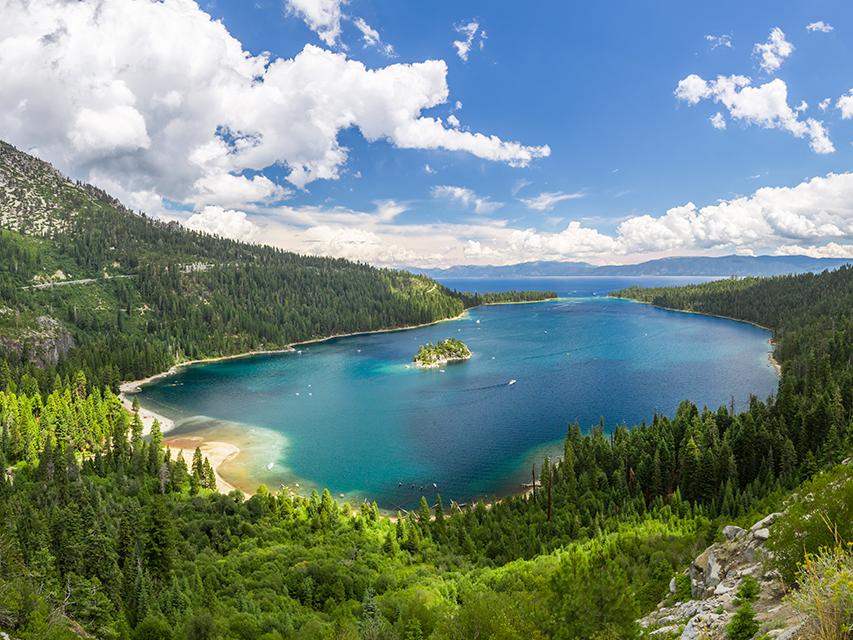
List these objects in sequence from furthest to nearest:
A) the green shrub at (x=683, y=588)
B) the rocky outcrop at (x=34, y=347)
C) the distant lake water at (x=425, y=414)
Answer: the rocky outcrop at (x=34, y=347) < the distant lake water at (x=425, y=414) < the green shrub at (x=683, y=588)

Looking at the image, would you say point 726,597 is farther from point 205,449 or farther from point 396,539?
point 205,449

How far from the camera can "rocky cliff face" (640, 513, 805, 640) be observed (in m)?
16.2

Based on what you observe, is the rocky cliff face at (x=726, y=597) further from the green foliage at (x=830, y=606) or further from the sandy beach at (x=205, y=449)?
the sandy beach at (x=205, y=449)

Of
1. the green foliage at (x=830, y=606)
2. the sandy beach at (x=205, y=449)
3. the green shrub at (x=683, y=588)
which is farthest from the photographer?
the sandy beach at (x=205, y=449)

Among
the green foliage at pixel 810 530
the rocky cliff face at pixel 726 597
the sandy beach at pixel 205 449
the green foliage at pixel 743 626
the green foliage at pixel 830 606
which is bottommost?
the sandy beach at pixel 205 449

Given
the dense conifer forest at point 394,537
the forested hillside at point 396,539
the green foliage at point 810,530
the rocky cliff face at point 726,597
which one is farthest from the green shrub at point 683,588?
the green foliage at point 810,530

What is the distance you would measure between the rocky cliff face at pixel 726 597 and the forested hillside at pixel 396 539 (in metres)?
1.52

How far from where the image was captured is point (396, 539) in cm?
6938

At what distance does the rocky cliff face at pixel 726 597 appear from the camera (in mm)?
16234

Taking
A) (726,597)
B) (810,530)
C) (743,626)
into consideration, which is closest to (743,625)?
(743,626)

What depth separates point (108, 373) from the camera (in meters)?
165

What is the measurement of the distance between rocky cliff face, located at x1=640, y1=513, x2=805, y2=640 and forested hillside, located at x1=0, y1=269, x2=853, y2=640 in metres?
1.52

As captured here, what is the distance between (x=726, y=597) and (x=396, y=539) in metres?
54.7

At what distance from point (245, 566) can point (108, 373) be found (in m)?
135
